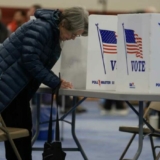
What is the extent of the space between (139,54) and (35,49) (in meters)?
0.72

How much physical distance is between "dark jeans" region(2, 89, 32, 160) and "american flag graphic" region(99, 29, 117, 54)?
0.67 meters

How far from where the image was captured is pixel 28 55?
3996 millimetres

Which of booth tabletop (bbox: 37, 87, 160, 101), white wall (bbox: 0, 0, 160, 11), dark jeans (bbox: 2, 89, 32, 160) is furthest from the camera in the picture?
white wall (bbox: 0, 0, 160, 11)

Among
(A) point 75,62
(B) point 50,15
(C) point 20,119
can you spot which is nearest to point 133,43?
(B) point 50,15

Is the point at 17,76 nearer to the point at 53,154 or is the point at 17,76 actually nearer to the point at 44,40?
the point at 44,40

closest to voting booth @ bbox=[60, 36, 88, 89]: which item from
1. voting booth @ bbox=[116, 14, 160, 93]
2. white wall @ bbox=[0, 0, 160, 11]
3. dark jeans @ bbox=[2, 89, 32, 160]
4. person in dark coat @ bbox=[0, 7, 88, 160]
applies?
person in dark coat @ bbox=[0, 7, 88, 160]

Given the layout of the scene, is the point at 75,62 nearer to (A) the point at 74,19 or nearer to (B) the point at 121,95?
(A) the point at 74,19

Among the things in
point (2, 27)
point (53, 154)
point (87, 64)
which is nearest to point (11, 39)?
point (87, 64)

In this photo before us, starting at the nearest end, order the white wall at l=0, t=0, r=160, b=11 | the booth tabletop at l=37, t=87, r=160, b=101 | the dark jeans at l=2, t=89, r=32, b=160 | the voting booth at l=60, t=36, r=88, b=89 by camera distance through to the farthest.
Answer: the booth tabletop at l=37, t=87, r=160, b=101
the dark jeans at l=2, t=89, r=32, b=160
the voting booth at l=60, t=36, r=88, b=89
the white wall at l=0, t=0, r=160, b=11

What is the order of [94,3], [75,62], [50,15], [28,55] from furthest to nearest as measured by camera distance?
1. [94,3]
2. [75,62]
3. [50,15]
4. [28,55]

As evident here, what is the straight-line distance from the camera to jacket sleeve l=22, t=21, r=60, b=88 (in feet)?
13.1

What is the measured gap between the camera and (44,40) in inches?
159

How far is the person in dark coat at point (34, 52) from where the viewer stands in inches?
158

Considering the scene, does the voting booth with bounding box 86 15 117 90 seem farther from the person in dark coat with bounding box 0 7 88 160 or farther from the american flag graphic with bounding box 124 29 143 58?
the american flag graphic with bounding box 124 29 143 58
